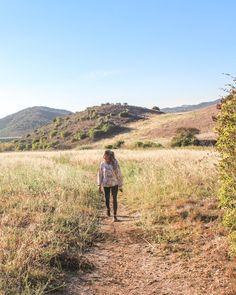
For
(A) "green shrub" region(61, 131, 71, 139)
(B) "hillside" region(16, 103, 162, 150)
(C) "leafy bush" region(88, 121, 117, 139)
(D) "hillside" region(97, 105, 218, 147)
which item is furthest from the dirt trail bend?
(A) "green shrub" region(61, 131, 71, 139)

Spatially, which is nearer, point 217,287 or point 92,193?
point 217,287

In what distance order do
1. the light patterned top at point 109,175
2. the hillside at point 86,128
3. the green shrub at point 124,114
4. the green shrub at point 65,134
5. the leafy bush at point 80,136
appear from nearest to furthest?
the light patterned top at point 109,175 → the hillside at point 86,128 → the leafy bush at point 80,136 → the green shrub at point 65,134 → the green shrub at point 124,114

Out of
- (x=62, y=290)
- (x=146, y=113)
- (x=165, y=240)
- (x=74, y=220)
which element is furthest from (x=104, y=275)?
(x=146, y=113)

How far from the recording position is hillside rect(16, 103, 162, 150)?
221 feet

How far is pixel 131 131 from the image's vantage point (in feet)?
221

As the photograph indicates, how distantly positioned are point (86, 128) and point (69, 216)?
215ft

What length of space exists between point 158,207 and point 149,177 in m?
3.68

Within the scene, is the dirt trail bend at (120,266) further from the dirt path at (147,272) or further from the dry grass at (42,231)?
the dry grass at (42,231)

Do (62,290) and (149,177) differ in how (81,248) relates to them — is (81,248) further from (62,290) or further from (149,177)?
(149,177)

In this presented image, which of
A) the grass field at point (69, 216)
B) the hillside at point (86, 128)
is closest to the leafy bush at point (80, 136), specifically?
the hillside at point (86, 128)

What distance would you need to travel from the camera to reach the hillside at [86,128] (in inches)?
2650

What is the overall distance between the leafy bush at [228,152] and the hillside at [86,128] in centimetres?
5815

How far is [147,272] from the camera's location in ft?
23.2

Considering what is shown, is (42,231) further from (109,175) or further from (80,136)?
(80,136)
